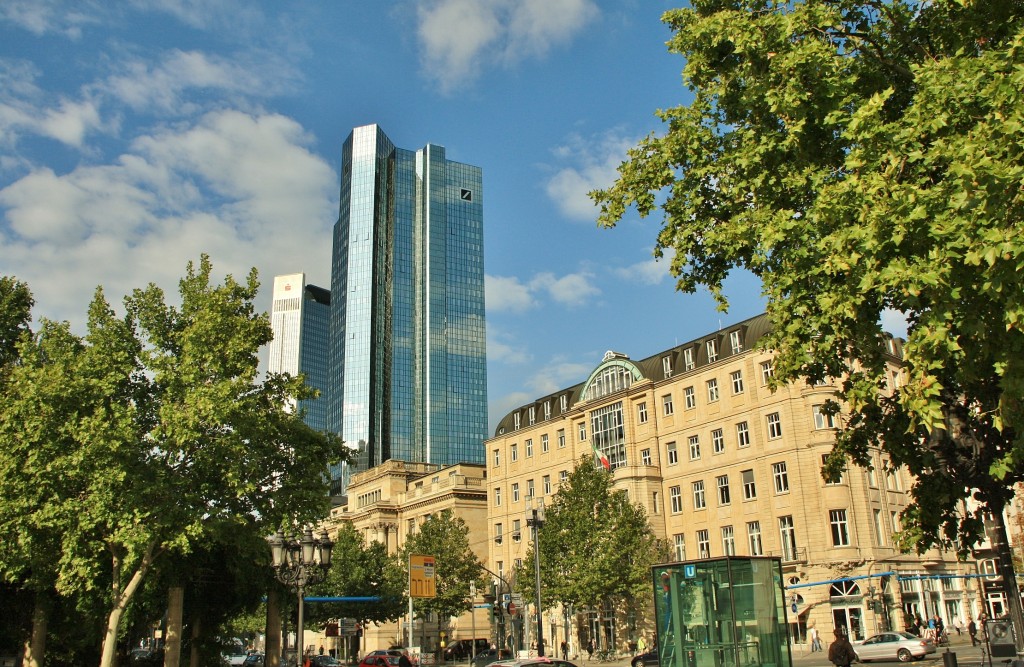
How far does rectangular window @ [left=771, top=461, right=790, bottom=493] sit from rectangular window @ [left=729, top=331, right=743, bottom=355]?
7874mm

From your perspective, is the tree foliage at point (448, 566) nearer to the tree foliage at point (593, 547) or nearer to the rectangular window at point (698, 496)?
the tree foliage at point (593, 547)

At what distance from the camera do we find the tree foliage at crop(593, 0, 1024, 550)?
11.7 m

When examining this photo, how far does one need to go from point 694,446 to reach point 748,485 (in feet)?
17.0

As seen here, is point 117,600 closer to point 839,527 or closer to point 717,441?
point 839,527

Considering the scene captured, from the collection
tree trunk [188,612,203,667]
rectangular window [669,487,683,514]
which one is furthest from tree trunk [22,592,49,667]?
rectangular window [669,487,683,514]

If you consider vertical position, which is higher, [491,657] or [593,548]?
[593,548]

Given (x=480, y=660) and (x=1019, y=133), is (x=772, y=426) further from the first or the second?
(x=1019, y=133)

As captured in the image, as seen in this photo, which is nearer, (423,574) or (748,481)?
(423,574)

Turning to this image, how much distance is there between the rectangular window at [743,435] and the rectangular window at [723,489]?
94.8 inches

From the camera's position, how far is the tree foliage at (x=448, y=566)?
→ 63.2 m

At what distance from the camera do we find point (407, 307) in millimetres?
174375

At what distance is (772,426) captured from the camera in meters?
51.8

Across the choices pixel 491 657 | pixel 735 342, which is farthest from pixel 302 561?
pixel 735 342

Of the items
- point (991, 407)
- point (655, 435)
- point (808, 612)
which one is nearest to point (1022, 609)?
point (991, 407)
